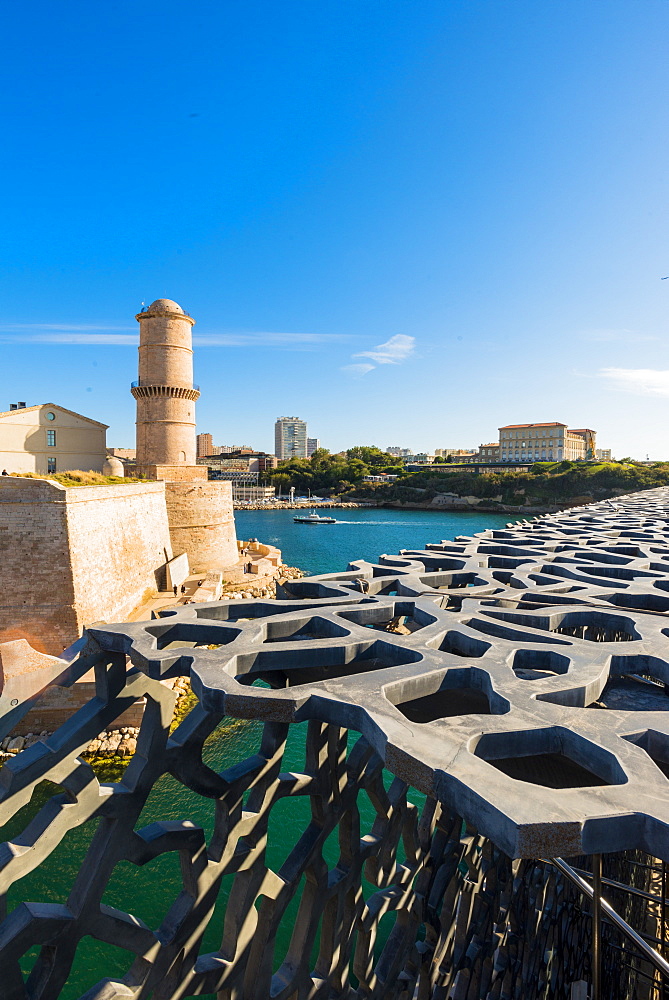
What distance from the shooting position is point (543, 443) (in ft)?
339

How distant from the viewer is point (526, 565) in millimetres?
7477

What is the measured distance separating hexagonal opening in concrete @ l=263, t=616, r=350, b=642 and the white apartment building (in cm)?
10236

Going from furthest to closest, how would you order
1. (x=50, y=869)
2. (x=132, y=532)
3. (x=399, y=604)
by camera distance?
(x=132, y=532) → (x=50, y=869) → (x=399, y=604)

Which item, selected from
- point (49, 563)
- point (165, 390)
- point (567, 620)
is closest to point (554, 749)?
point (567, 620)

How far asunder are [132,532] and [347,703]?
17666 mm

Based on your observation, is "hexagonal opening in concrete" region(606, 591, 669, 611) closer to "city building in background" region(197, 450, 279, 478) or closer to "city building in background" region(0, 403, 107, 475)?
"city building in background" region(0, 403, 107, 475)

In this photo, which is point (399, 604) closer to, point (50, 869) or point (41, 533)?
point (50, 869)

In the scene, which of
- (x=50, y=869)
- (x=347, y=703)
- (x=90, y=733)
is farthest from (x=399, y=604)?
(x=50, y=869)

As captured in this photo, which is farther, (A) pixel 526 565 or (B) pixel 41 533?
(B) pixel 41 533

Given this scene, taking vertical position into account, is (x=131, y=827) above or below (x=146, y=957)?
above

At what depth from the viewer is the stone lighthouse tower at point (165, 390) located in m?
25.7

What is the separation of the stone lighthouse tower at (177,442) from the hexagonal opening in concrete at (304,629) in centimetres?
2085

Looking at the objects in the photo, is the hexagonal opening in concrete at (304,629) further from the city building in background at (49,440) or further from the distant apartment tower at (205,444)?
the distant apartment tower at (205,444)

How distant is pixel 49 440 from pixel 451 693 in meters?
25.5
